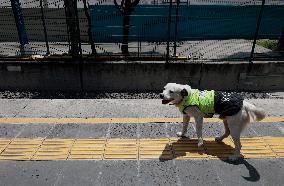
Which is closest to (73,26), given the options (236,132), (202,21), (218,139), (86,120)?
(86,120)

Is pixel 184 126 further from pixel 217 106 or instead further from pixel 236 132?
pixel 236 132

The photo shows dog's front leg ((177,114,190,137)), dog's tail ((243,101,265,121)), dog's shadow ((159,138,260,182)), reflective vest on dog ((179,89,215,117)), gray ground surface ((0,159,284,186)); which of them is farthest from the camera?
dog's front leg ((177,114,190,137))

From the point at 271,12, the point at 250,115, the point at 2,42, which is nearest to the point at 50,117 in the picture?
the point at 250,115

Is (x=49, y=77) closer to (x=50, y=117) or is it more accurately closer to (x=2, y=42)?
(x=50, y=117)

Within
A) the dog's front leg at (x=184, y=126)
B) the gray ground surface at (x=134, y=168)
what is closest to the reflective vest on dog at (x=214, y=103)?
the dog's front leg at (x=184, y=126)

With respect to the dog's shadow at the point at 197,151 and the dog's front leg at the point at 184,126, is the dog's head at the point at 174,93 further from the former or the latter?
the dog's shadow at the point at 197,151

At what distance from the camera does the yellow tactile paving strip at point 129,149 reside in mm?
6352

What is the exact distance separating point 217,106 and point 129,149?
7.25 ft

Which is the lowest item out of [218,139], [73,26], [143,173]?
[143,173]

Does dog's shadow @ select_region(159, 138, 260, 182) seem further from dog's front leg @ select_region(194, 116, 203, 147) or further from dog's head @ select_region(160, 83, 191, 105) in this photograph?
dog's head @ select_region(160, 83, 191, 105)

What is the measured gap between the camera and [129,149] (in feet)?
21.6

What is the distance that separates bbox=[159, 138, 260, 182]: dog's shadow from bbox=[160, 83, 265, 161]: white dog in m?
0.26

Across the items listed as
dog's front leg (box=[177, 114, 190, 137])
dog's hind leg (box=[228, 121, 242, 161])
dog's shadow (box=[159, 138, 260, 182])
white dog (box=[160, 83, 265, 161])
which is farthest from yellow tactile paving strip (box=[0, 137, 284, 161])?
white dog (box=[160, 83, 265, 161])

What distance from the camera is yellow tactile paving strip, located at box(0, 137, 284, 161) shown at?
20.8ft
